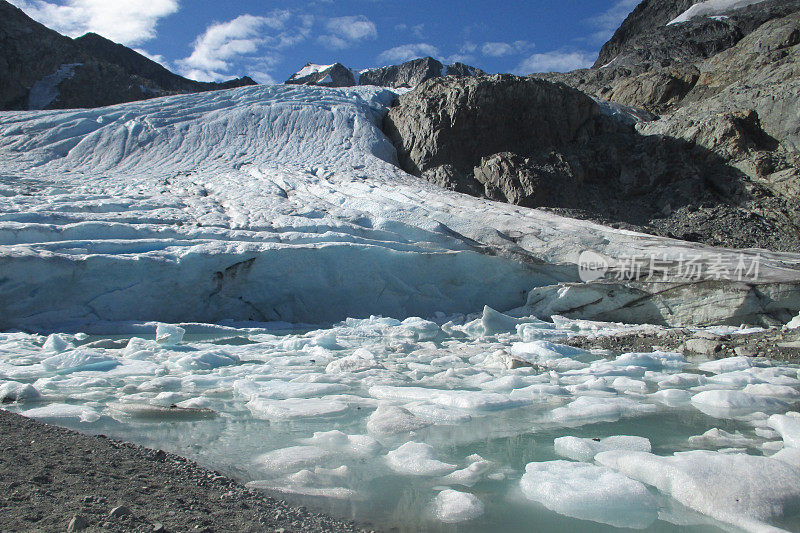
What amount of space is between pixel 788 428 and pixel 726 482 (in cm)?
92

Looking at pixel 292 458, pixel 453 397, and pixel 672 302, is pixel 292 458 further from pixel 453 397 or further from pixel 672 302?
pixel 672 302

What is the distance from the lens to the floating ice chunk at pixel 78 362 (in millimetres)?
4254

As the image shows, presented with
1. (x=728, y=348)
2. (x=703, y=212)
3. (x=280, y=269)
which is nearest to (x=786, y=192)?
(x=703, y=212)

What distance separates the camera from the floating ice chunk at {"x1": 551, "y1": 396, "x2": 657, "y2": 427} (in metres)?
2.94

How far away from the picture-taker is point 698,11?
36.9 m

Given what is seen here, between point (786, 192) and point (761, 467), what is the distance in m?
16.5

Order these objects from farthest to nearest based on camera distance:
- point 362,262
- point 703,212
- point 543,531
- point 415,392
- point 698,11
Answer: point 698,11
point 703,212
point 362,262
point 415,392
point 543,531

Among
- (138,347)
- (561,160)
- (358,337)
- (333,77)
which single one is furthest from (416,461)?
(333,77)

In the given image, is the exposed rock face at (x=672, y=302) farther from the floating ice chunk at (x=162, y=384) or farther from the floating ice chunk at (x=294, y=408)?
the floating ice chunk at (x=162, y=384)

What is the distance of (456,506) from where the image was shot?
1.81m

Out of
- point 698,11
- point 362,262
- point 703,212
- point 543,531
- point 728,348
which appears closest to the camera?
point 543,531

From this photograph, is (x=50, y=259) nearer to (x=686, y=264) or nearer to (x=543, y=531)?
(x=543, y=531)

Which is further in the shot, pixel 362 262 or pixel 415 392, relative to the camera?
pixel 362 262

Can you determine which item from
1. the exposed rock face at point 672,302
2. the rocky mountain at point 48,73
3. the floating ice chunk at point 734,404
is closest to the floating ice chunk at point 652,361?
the floating ice chunk at point 734,404
